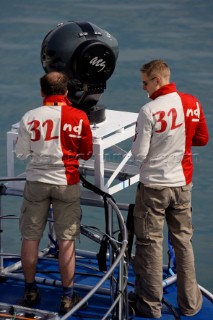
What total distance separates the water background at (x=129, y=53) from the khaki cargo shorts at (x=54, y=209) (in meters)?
6.58

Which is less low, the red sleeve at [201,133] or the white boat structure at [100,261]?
the red sleeve at [201,133]

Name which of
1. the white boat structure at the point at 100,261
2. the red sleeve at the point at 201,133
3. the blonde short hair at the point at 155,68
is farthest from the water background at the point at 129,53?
the blonde short hair at the point at 155,68

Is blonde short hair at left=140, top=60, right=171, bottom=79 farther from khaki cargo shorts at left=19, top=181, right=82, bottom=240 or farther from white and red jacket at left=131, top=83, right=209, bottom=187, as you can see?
khaki cargo shorts at left=19, top=181, right=82, bottom=240

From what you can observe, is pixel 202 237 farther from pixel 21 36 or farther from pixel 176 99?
pixel 21 36

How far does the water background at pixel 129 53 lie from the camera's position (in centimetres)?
1476

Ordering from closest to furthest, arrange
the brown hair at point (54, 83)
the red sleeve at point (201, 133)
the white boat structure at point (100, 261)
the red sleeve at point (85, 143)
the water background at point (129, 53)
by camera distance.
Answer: the brown hair at point (54, 83) < the red sleeve at point (85, 143) < the white boat structure at point (100, 261) < the red sleeve at point (201, 133) < the water background at point (129, 53)

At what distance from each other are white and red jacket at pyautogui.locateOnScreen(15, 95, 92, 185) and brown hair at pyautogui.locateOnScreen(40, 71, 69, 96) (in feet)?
0.12

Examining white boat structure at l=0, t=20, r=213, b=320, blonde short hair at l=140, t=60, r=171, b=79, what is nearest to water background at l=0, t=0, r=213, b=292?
white boat structure at l=0, t=20, r=213, b=320

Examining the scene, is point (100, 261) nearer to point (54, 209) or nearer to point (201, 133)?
point (54, 209)

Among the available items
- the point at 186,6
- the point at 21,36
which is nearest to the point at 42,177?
the point at 21,36

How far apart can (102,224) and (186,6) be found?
545 inches

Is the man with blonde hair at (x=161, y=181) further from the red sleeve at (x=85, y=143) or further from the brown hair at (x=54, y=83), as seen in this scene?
the brown hair at (x=54, y=83)

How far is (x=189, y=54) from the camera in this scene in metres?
22.4

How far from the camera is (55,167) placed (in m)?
5.99
